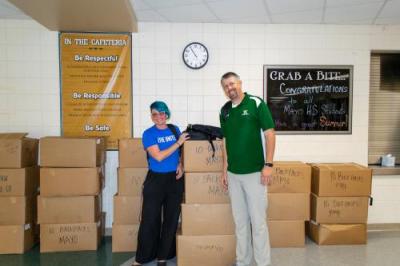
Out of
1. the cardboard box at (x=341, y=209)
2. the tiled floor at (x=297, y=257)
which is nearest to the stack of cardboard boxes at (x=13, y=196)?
the tiled floor at (x=297, y=257)

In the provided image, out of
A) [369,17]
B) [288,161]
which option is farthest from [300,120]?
[369,17]

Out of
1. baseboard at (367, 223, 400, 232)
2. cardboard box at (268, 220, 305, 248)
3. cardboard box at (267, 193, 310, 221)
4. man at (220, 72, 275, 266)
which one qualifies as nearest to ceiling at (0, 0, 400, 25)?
man at (220, 72, 275, 266)

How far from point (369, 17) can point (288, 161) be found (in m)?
1.82

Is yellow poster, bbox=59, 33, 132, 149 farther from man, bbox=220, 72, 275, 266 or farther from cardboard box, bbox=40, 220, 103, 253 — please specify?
man, bbox=220, 72, 275, 266

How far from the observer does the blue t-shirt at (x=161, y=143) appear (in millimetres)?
2861

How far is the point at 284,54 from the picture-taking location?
3.77 meters

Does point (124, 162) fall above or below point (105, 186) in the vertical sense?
above

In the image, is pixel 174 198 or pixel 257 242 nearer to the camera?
pixel 257 242

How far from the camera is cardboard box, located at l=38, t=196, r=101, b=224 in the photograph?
326 centimetres

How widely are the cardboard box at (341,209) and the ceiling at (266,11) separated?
77.4 inches

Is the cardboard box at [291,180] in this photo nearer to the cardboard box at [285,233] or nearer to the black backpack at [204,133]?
the cardboard box at [285,233]

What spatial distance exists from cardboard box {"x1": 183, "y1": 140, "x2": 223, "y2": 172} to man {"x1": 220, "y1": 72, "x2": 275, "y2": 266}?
0.92 feet

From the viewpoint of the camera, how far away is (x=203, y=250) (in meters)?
2.95

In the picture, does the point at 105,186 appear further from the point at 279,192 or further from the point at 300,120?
the point at 300,120
